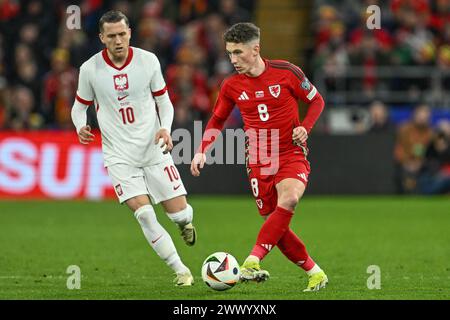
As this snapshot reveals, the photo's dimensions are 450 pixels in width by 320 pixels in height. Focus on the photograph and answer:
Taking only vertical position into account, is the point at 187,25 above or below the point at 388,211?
above

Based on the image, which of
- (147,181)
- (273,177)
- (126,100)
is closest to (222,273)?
(273,177)

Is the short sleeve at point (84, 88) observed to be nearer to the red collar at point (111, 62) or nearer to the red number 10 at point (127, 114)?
the red collar at point (111, 62)

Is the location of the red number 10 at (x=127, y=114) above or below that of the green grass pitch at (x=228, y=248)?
above

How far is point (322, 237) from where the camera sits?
1462 cm

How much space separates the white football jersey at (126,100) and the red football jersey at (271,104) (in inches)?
32.8

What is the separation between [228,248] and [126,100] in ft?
12.5

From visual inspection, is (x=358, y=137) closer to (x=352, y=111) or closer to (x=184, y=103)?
(x=352, y=111)

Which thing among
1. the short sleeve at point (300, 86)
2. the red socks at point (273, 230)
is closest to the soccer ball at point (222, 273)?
the red socks at point (273, 230)

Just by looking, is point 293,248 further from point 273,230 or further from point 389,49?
point 389,49

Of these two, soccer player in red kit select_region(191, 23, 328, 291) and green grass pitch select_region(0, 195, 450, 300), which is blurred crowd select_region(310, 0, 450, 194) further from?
soccer player in red kit select_region(191, 23, 328, 291)

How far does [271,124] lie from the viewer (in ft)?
31.2

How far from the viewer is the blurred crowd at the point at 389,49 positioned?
891 inches

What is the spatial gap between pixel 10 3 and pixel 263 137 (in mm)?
15875
